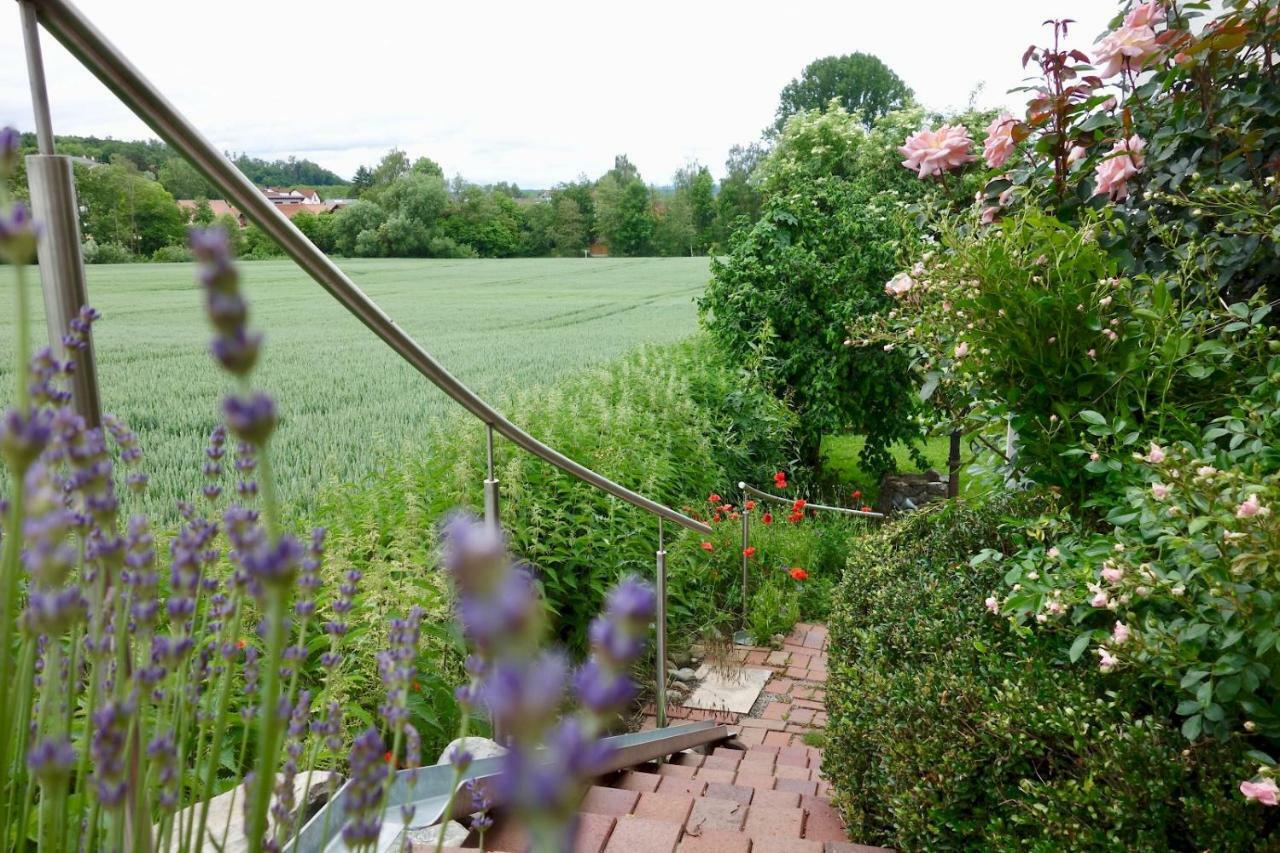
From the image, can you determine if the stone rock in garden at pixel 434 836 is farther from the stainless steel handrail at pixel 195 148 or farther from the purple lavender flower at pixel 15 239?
the purple lavender flower at pixel 15 239

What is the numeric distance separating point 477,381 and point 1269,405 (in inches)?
175

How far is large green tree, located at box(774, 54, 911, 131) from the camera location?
1216 inches

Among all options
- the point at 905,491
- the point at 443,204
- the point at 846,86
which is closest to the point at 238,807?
the point at 905,491

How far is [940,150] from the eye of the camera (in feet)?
10.4

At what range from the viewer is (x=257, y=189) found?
118cm

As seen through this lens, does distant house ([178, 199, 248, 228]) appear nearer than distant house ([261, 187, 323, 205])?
Yes

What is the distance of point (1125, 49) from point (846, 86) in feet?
101

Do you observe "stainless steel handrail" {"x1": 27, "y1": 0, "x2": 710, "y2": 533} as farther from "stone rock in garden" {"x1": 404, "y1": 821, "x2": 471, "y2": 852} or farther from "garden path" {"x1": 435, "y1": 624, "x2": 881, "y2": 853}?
"garden path" {"x1": 435, "y1": 624, "x2": 881, "y2": 853}

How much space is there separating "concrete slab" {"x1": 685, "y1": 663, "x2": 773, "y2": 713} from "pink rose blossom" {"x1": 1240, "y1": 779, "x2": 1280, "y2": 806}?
2.61 m

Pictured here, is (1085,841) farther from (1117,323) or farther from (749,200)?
(749,200)

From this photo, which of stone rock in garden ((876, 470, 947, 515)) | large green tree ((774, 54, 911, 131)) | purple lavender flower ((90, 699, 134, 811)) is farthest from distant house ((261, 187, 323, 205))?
large green tree ((774, 54, 911, 131))

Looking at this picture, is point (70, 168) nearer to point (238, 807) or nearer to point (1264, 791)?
point (238, 807)

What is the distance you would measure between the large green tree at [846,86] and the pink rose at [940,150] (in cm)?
2906

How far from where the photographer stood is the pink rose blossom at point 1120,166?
262 cm
